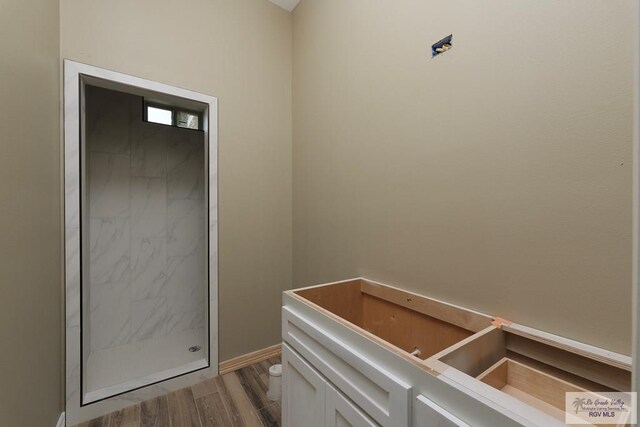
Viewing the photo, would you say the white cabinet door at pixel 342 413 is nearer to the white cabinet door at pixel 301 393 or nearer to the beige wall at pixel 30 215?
the white cabinet door at pixel 301 393

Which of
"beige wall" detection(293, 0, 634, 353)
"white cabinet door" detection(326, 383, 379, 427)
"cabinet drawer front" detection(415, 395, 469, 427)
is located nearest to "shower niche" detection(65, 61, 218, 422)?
"beige wall" detection(293, 0, 634, 353)

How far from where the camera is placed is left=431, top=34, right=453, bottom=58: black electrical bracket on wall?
1064 mm

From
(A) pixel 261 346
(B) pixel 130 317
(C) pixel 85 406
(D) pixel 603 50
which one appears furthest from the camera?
(B) pixel 130 317

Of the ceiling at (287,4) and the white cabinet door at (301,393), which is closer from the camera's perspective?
the white cabinet door at (301,393)

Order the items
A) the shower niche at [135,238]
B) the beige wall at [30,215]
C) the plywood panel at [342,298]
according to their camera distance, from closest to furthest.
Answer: the beige wall at [30,215], the plywood panel at [342,298], the shower niche at [135,238]

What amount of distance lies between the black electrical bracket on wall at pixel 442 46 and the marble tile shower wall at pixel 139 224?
2.25 m

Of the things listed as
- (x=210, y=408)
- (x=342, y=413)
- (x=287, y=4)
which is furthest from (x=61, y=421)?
(x=287, y=4)

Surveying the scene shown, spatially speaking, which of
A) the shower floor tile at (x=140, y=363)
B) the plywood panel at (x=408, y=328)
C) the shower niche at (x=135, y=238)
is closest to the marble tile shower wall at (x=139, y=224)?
the shower niche at (x=135, y=238)

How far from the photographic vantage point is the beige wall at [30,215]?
0.84 meters

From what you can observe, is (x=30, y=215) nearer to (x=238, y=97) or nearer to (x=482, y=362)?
(x=238, y=97)

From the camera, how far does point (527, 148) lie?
2.81 feet

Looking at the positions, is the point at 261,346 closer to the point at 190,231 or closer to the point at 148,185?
the point at 190,231

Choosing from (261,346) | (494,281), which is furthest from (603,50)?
(261,346)

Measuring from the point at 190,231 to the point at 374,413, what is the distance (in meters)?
2.36
